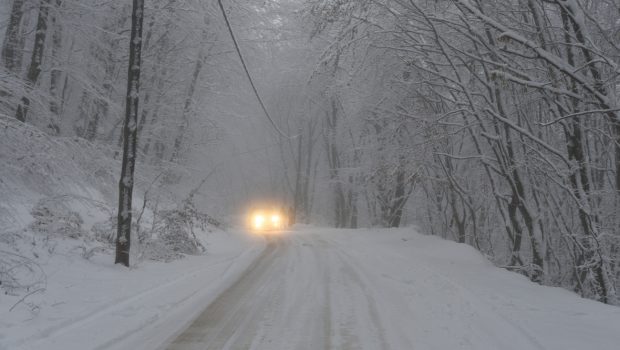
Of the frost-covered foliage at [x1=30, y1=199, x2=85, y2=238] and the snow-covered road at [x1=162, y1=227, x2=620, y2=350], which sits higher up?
the frost-covered foliage at [x1=30, y1=199, x2=85, y2=238]

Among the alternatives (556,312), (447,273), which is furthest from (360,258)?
(556,312)

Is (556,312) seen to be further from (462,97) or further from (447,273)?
(462,97)

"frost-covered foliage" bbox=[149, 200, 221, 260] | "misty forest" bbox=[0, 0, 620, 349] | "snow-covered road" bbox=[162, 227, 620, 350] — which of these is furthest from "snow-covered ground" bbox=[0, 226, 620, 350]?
"frost-covered foliage" bbox=[149, 200, 221, 260]

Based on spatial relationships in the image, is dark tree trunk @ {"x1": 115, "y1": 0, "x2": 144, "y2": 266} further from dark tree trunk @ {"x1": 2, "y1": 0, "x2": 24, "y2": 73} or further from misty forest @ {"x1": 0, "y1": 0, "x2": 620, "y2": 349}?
dark tree trunk @ {"x1": 2, "y1": 0, "x2": 24, "y2": 73}

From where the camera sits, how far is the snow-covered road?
5508mm

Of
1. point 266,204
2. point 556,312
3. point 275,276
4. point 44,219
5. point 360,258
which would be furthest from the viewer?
point 266,204

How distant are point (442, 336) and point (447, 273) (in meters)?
5.32

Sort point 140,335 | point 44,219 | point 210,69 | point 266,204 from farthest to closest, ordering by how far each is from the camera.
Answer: point 266,204 < point 210,69 < point 44,219 < point 140,335

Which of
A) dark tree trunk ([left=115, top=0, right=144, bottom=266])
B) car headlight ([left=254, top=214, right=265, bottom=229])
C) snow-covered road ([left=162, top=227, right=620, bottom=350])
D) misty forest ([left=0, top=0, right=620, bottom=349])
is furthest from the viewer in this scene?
car headlight ([left=254, top=214, right=265, bottom=229])

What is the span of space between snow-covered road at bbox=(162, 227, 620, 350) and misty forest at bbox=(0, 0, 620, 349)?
2061 mm

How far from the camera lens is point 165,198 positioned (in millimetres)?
14445

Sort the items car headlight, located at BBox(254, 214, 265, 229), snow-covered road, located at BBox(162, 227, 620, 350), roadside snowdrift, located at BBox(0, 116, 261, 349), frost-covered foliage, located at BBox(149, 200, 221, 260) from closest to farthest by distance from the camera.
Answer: snow-covered road, located at BBox(162, 227, 620, 350)
roadside snowdrift, located at BBox(0, 116, 261, 349)
frost-covered foliage, located at BBox(149, 200, 221, 260)
car headlight, located at BBox(254, 214, 265, 229)

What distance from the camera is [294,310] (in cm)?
708

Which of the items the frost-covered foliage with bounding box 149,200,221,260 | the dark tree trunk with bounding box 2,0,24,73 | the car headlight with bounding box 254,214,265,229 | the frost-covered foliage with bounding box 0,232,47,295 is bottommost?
the frost-covered foliage with bounding box 0,232,47,295
